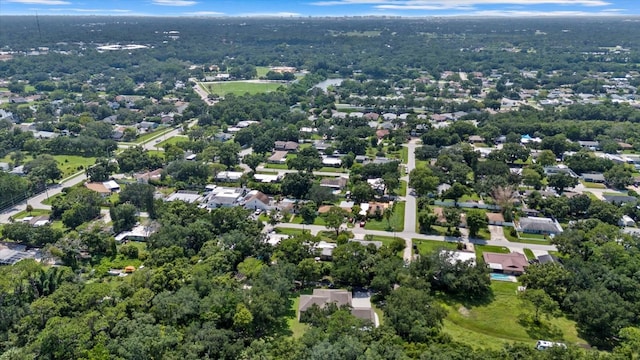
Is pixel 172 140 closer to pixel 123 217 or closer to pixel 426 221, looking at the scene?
pixel 123 217

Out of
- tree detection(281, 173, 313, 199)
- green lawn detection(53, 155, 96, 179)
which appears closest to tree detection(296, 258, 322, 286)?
tree detection(281, 173, 313, 199)

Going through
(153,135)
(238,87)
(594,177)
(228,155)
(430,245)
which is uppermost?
(238,87)

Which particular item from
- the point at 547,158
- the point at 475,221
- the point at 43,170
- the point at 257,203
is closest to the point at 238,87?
the point at 43,170

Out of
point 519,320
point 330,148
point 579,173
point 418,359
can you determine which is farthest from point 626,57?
point 418,359

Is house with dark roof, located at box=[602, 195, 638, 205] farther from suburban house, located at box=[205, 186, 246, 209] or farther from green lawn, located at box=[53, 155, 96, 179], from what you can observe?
green lawn, located at box=[53, 155, 96, 179]

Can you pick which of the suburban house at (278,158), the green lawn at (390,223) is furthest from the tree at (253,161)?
Result: the green lawn at (390,223)

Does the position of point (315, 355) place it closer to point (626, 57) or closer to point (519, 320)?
point (519, 320)

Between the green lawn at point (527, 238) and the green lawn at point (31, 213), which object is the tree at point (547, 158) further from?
the green lawn at point (31, 213)

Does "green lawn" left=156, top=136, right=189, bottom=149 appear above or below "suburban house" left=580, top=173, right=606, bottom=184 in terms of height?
above
